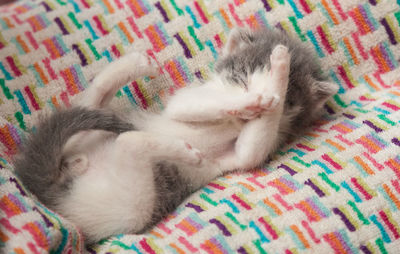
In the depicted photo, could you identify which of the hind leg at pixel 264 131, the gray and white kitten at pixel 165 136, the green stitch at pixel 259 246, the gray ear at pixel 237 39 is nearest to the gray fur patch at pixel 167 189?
the gray and white kitten at pixel 165 136

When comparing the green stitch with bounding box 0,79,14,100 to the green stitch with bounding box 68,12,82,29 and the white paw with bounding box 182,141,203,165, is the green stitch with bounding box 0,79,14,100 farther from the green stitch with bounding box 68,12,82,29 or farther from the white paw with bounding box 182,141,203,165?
the white paw with bounding box 182,141,203,165

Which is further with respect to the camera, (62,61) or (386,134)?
(62,61)

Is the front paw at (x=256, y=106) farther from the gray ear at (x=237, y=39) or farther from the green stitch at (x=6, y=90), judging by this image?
the green stitch at (x=6, y=90)

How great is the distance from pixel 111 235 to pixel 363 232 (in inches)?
25.0

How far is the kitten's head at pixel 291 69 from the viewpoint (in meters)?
1.19

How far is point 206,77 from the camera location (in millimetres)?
1406

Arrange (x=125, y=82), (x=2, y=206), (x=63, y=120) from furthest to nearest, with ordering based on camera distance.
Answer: (x=125, y=82) < (x=63, y=120) < (x=2, y=206)

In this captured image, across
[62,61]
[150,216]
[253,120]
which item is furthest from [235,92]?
[62,61]

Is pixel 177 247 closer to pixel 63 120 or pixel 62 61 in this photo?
pixel 63 120

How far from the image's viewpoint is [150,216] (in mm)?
1093

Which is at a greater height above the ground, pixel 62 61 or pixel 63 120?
pixel 62 61

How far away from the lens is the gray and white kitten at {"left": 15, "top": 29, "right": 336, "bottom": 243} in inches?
41.5

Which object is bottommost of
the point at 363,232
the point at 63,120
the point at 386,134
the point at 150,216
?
the point at 363,232

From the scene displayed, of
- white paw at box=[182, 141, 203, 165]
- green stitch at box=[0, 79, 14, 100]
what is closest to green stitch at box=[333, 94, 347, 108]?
white paw at box=[182, 141, 203, 165]
